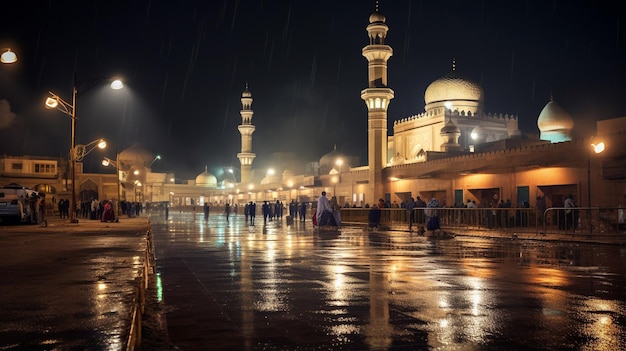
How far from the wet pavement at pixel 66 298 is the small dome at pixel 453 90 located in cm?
5001

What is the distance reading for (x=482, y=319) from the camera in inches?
249

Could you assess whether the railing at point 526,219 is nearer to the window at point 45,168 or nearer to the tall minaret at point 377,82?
the tall minaret at point 377,82

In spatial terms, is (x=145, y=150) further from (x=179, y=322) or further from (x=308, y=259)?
(x=179, y=322)

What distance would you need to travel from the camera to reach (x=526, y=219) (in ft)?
81.1

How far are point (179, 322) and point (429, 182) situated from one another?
3693 centimetres

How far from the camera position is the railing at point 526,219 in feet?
69.9

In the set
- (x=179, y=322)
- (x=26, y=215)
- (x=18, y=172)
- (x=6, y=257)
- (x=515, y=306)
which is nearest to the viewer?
(x=179, y=322)

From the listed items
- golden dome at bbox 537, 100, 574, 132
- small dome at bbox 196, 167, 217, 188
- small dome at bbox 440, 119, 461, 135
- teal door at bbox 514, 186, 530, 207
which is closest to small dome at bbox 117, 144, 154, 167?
small dome at bbox 196, 167, 217, 188

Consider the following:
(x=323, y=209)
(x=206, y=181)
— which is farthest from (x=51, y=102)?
(x=206, y=181)

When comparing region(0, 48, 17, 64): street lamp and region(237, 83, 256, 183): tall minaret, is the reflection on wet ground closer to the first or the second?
region(0, 48, 17, 64): street lamp

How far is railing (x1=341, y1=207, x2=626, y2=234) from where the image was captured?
21.3 metres

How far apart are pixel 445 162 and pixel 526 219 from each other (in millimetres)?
14675

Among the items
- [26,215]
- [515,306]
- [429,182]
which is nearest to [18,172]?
[26,215]

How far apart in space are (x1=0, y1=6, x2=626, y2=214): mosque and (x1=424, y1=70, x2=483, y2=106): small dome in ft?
0.31
